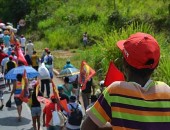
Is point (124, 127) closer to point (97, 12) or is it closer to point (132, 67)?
point (132, 67)

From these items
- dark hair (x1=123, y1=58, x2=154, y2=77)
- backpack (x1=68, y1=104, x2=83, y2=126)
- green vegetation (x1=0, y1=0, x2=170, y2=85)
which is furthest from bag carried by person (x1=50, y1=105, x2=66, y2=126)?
dark hair (x1=123, y1=58, x2=154, y2=77)

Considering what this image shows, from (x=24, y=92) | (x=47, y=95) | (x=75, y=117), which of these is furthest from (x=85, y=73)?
(x=47, y=95)

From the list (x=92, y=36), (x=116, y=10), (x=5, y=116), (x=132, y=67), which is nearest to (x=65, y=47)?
(x=92, y=36)

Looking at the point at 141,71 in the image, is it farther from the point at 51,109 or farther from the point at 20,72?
the point at 20,72

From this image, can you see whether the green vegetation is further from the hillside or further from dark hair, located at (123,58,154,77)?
dark hair, located at (123,58,154,77)

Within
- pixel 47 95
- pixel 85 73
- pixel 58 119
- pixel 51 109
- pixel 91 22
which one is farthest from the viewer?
pixel 91 22

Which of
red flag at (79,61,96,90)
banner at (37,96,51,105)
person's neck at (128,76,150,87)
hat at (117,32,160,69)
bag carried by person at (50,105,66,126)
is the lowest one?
bag carried by person at (50,105,66,126)

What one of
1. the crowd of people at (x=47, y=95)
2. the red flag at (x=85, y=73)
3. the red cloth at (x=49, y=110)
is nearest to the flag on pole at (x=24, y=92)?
the crowd of people at (x=47, y=95)

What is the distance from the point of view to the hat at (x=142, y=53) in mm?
2195

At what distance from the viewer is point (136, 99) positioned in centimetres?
217

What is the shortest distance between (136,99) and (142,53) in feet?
0.80

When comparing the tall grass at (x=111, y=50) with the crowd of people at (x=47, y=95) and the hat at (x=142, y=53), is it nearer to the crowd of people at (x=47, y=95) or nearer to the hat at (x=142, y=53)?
the crowd of people at (x=47, y=95)

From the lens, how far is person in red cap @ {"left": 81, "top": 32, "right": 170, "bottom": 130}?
215 cm

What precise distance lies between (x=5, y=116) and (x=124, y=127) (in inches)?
380
